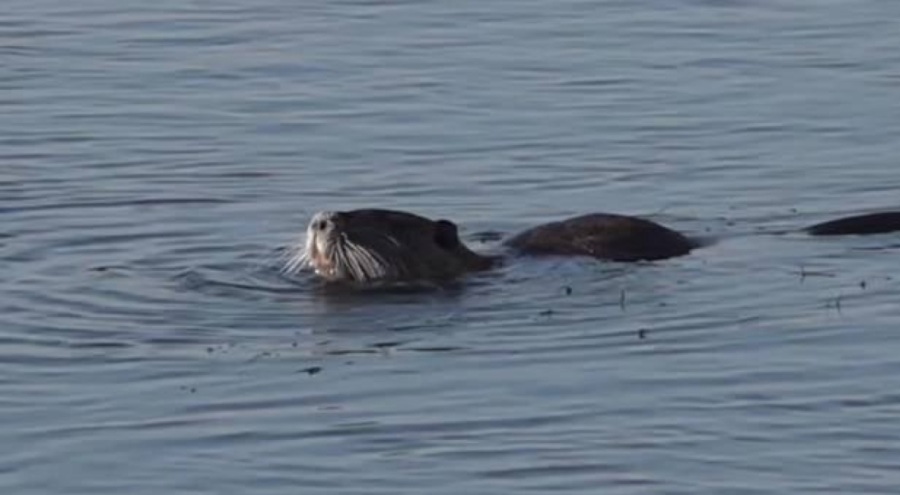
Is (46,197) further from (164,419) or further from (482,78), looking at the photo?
(164,419)

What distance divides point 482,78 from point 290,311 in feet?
17.8

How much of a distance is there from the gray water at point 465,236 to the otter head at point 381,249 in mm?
208

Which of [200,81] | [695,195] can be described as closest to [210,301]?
[695,195]

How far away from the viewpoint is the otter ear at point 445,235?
45.3ft

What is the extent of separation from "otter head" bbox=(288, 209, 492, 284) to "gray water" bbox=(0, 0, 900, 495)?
21cm

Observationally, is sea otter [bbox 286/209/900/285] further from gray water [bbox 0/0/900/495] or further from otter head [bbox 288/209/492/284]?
gray water [bbox 0/0/900/495]

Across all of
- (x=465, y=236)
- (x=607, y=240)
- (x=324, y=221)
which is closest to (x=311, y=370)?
(x=324, y=221)

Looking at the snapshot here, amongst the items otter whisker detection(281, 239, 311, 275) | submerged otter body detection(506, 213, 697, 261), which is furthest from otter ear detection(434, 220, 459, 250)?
otter whisker detection(281, 239, 311, 275)

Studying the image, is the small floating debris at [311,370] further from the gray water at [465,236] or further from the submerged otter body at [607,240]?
the submerged otter body at [607,240]

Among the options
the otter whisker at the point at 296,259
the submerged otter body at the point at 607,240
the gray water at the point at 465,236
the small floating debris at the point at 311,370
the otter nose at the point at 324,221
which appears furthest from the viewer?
the submerged otter body at the point at 607,240

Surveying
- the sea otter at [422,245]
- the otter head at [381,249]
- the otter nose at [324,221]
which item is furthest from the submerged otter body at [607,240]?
the otter nose at [324,221]

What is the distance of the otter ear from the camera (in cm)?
1380

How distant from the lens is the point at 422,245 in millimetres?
13789

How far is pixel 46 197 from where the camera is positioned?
15.4 metres
